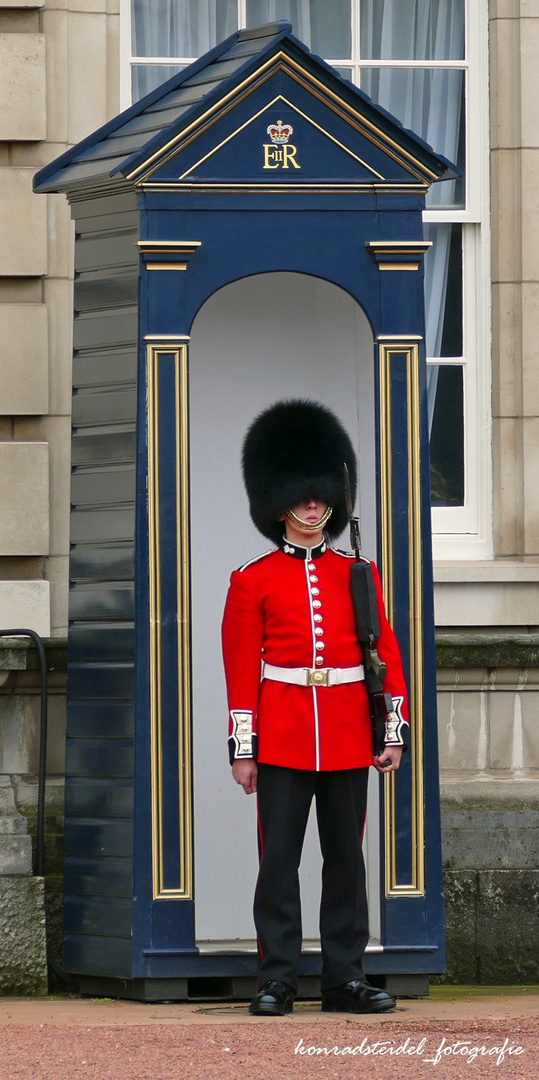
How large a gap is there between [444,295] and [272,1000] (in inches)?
103

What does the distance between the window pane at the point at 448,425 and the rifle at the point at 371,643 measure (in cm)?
145

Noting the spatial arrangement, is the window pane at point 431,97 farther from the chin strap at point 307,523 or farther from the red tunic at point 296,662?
the red tunic at point 296,662

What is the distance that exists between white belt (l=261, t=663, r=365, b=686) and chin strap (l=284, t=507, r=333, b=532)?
14.7 inches

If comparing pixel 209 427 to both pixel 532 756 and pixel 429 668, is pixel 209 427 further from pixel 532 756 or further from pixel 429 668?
Result: pixel 532 756

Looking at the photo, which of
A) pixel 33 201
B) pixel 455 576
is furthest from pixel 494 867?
pixel 33 201

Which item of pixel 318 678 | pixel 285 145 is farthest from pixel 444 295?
pixel 318 678

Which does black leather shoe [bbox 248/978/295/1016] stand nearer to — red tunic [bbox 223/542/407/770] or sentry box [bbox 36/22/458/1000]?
sentry box [bbox 36/22/458/1000]

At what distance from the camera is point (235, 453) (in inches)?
224

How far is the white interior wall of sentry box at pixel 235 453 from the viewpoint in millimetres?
5574

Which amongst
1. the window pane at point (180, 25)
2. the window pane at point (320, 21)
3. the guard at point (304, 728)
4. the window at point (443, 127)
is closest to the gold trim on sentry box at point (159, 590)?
the guard at point (304, 728)

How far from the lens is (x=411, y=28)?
6.44m

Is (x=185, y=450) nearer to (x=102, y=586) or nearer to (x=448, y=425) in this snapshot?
(x=102, y=586)

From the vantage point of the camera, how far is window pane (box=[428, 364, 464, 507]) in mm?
6426

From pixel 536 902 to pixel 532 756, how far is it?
480 millimetres
